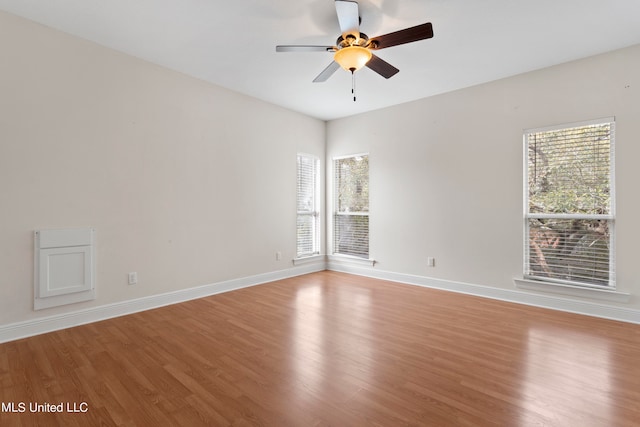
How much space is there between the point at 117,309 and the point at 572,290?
507 centimetres

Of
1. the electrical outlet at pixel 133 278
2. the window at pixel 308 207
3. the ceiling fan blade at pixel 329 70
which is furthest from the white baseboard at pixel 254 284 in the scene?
the ceiling fan blade at pixel 329 70

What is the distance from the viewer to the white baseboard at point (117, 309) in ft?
9.08

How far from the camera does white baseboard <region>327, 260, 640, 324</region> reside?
325 centimetres

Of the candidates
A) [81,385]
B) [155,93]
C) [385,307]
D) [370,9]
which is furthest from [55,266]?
[370,9]

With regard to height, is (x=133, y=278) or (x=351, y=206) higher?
(x=351, y=206)

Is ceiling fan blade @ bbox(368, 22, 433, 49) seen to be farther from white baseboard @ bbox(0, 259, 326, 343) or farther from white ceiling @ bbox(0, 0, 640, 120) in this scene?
white baseboard @ bbox(0, 259, 326, 343)

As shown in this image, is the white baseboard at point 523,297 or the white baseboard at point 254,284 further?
the white baseboard at point 523,297

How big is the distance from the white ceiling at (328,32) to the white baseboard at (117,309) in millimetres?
2761

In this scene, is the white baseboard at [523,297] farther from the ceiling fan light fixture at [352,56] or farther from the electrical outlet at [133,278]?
the electrical outlet at [133,278]

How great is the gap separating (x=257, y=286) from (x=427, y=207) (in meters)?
2.83

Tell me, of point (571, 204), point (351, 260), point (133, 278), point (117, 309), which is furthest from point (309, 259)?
point (571, 204)

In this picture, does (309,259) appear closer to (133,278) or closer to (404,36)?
(133,278)

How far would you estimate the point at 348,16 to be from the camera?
7.89 feet

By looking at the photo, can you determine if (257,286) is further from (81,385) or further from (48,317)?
(81,385)
